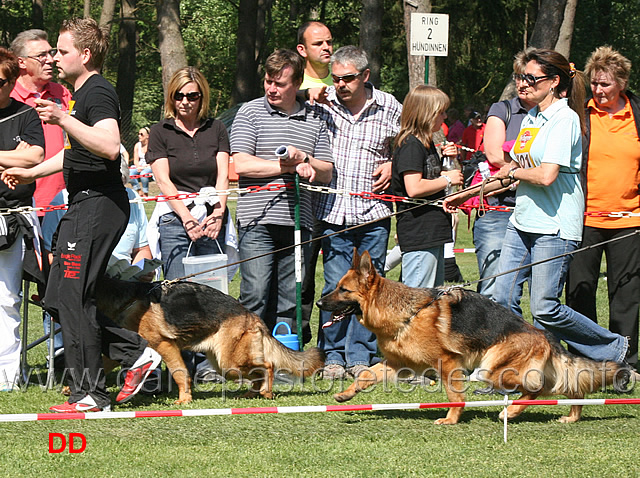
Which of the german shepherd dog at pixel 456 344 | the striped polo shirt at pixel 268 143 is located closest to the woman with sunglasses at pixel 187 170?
the striped polo shirt at pixel 268 143

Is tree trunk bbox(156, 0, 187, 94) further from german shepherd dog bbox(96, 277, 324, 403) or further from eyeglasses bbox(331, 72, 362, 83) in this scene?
german shepherd dog bbox(96, 277, 324, 403)

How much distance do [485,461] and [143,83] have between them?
44.2 metres

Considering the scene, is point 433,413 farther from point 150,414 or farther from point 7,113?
point 7,113

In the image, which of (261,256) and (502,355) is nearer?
(502,355)

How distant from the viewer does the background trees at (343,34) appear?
1883 cm

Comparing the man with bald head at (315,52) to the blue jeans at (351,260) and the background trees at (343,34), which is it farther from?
the background trees at (343,34)

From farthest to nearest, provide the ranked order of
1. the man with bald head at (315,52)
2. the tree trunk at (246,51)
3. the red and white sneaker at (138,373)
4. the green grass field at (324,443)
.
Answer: the tree trunk at (246,51), the man with bald head at (315,52), the red and white sneaker at (138,373), the green grass field at (324,443)

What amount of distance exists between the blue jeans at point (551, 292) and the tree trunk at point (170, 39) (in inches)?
550

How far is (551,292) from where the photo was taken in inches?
219

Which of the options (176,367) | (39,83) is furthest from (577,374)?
(39,83)

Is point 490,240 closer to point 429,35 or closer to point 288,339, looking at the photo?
point 288,339

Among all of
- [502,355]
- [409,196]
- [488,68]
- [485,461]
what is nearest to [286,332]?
[409,196]

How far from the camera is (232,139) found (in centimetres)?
640

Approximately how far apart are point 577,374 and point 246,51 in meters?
19.9
